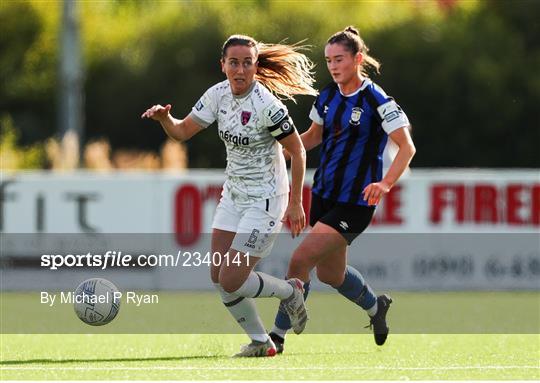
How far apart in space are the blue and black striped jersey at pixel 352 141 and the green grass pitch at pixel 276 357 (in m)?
1.09

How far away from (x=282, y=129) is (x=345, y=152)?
72cm

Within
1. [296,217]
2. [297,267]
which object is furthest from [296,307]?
[296,217]

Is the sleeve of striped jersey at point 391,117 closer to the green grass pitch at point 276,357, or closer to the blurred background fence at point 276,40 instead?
the green grass pitch at point 276,357

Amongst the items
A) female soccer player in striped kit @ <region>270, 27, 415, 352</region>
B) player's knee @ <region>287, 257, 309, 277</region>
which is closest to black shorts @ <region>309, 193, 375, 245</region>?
female soccer player in striped kit @ <region>270, 27, 415, 352</region>

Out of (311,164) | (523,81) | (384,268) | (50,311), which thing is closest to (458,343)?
(50,311)

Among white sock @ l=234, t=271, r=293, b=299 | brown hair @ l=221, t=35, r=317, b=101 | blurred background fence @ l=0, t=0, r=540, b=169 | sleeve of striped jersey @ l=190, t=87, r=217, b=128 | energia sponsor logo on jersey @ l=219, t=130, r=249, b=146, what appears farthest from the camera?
blurred background fence @ l=0, t=0, r=540, b=169

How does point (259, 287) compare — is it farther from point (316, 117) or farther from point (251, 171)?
point (316, 117)

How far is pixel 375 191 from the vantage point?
9.02 meters

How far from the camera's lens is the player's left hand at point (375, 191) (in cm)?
902

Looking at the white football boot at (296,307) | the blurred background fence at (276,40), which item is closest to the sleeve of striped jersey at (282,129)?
the white football boot at (296,307)

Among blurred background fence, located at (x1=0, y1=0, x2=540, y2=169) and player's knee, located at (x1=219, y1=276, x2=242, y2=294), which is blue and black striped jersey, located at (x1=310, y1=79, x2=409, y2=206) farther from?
blurred background fence, located at (x1=0, y1=0, x2=540, y2=169)

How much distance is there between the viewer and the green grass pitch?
8203 mm

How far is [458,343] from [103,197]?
24.8ft

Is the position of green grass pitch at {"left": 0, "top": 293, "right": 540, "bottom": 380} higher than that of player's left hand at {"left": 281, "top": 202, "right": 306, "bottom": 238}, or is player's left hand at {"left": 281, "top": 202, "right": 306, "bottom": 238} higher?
player's left hand at {"left": 281, "top": 202, "right": 306, "bottom": 238}
